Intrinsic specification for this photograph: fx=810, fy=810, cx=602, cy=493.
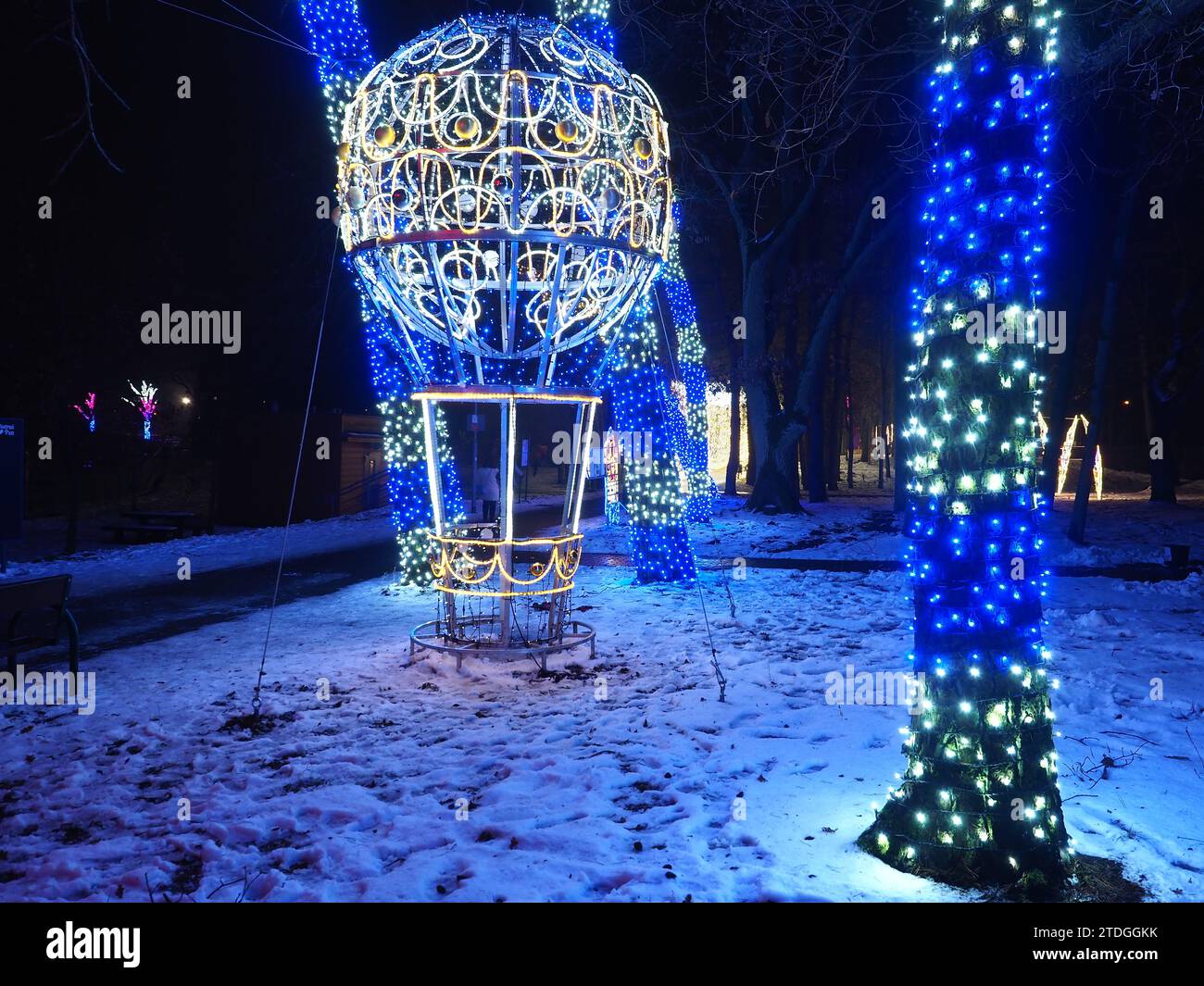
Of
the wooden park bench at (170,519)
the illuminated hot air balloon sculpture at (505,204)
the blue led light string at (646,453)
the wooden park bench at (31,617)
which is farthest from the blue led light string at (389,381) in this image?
the wooden park bench at (170,519)

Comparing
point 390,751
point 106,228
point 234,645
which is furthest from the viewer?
point 106,228

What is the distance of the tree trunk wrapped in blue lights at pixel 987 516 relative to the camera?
139 inches

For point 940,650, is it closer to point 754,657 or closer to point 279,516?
point 754,657

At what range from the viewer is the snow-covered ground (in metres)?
3.66

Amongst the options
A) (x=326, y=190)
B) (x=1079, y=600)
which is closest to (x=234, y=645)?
(x=1079, y=600)

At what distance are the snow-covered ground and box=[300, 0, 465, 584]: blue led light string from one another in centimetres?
290

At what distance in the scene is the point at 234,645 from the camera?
8.24 metres

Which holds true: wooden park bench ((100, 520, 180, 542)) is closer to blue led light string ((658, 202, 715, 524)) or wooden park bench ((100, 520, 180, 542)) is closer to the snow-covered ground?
the snow-covered ground

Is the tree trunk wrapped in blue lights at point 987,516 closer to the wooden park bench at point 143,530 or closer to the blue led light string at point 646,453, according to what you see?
the blue led light string at point 646,453

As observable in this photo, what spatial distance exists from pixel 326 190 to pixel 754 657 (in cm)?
1816

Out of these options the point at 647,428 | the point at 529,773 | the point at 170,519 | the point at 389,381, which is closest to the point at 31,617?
the point at 529,773

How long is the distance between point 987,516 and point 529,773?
9.64 ft

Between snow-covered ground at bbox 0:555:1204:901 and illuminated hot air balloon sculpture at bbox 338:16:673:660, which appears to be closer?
snow-covered ground at bbox 0:555:1204:901

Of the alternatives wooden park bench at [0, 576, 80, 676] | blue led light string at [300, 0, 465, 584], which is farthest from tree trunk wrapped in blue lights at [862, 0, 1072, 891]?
blue led light string at [300, 0, 465, 584]
